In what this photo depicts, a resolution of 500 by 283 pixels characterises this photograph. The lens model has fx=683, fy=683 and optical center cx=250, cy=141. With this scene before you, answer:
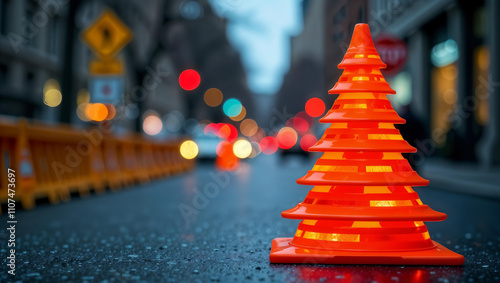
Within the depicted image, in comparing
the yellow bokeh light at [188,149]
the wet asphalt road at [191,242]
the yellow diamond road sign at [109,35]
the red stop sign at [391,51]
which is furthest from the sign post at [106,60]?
the yellow bokeh light at [188,149]

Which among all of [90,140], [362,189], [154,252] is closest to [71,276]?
[154,252]

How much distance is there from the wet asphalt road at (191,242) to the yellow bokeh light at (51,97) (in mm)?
22442

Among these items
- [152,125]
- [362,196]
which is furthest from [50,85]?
[362,196]

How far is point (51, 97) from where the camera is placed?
33.0 m

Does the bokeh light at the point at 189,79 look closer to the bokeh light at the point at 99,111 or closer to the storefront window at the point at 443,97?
the storefront window at the point at 443,97

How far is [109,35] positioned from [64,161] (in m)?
4.38

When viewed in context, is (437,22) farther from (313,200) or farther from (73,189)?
(313,200)

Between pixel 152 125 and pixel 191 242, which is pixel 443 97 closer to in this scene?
pixel 191 242

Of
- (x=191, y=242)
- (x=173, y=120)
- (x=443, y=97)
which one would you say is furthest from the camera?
(x=173, y=120)

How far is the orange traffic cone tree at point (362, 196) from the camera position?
14.2ft

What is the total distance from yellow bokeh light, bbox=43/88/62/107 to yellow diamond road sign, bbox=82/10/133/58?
17938mm

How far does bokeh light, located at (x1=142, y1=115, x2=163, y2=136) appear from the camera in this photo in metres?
58.0

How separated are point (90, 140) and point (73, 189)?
4.35 ft

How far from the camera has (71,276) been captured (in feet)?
13.5
